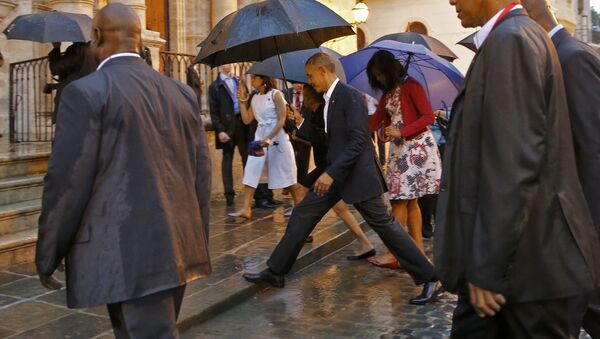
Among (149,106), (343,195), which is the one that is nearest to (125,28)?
(149,106)

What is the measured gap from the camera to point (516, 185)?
7.73 ft

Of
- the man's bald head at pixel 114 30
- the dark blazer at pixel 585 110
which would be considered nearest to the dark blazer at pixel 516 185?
the dark blazer at pixel 585 110

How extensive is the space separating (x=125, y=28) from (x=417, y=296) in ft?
12.3

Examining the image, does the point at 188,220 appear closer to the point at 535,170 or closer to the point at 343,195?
the point at 535,170

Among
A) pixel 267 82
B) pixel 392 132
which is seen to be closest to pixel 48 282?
pixel 392 132

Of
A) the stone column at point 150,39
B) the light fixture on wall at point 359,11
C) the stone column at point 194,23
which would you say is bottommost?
the stone column at point 150,39

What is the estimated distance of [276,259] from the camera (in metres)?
6.00

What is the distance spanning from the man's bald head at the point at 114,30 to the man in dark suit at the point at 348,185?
9.28ft

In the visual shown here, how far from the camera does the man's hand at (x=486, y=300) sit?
96.3 inches

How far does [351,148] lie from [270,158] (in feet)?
10.7

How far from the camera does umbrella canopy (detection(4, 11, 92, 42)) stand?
22.9ft

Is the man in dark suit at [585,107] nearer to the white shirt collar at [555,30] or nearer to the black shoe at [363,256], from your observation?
the white shirt collar at [555,30]

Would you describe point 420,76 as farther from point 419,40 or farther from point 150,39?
point 150,39

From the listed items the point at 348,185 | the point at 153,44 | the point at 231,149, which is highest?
the point at 153,44
